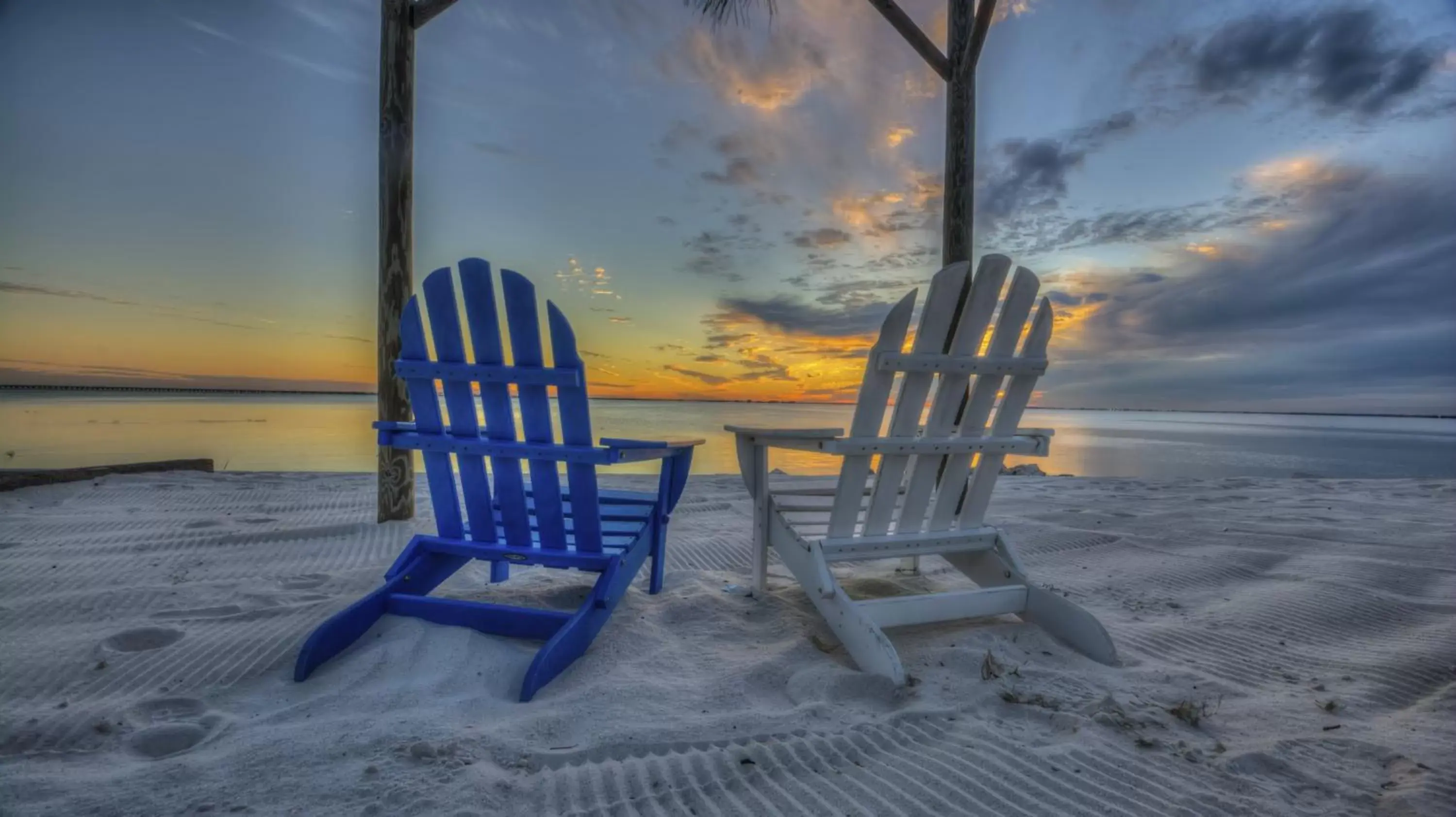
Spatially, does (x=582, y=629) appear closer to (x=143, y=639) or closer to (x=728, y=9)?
(x=143, y=639)

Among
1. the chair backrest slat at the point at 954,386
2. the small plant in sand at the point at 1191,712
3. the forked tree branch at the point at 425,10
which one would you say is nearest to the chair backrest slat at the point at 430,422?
the chair backrest slat at the point at 954,386

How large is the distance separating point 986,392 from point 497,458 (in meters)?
2.21

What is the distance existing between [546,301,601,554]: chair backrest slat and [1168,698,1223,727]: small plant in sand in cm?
217

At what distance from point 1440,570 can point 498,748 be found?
5.12 m

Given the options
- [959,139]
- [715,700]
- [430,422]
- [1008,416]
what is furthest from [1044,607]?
[959,139]

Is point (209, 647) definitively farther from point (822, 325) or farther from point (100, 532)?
point (822, 325)

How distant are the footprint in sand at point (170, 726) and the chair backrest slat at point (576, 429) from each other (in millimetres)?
1254

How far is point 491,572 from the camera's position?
127 inches

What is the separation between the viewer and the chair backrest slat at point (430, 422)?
240 cm

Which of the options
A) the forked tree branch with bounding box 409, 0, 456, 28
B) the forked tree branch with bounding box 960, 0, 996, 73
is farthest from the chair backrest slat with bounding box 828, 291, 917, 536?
the forked tree branch with bounding box 409, 0, 456, 28

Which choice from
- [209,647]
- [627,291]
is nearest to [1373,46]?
[627,291]

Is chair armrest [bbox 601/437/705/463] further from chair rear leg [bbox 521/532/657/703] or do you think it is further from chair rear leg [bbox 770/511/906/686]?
chair rear leg [bbox 770/511/906/686]

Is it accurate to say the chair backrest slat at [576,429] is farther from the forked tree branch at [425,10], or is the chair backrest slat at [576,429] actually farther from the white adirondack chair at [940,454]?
the forked tree branch at [425,10]

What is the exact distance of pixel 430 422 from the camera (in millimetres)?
2463
